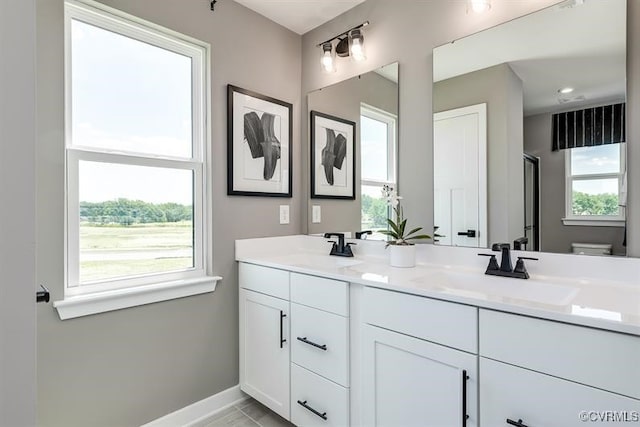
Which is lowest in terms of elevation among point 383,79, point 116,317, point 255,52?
point 116,317

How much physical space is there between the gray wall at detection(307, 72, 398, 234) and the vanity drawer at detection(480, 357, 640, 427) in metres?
1.26

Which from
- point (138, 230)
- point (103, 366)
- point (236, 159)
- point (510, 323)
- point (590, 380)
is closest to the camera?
point (590, 380)

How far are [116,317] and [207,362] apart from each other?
2.01ft

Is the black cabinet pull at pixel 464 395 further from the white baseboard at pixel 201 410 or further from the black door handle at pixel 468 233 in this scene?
the white baseboard at pixel 201 410

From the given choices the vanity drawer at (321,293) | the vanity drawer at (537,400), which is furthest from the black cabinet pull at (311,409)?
the vanity drawer at (537,400)

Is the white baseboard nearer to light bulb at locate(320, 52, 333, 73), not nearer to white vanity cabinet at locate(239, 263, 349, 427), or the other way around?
white vanity cabinet at locate(239, 263, 349, 427)

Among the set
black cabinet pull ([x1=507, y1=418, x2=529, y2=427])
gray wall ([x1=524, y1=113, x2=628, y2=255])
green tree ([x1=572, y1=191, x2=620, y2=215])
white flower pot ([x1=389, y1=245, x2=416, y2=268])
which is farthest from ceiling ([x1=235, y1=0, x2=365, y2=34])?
black cabinet pull ([x1=507, y1=418, x2=529, y2=427])

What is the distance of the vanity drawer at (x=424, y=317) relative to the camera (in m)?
1.13

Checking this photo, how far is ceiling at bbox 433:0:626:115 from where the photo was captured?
4.46 feet

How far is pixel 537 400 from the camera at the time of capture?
988 millimetres

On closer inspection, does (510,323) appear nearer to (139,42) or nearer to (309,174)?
(309,174)

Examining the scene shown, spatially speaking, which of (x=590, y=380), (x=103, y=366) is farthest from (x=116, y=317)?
(x=590, y=380)

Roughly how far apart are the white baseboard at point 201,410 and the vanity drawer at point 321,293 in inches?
33.4

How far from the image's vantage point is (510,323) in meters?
1.04
